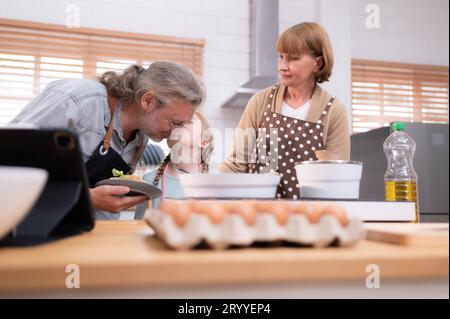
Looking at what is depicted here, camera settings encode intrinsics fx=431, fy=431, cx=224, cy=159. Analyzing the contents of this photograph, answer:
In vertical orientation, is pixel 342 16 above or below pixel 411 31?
below

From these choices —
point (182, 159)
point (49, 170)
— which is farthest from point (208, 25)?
point (49, 170)

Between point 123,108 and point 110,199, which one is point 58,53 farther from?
point 110,199

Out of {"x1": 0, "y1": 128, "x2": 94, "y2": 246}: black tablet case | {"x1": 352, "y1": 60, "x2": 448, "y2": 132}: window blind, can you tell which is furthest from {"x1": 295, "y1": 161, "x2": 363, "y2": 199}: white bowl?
{"x1": 352, "y1": 60, "x2": 448, "y2": 132}: window blind

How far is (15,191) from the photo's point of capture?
42 cm

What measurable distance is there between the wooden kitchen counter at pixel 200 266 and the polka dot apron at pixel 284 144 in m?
1.24

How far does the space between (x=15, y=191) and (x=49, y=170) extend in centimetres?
12

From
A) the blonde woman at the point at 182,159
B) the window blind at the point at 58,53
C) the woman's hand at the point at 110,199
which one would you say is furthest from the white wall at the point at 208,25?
the woman's hand at the point at 110,199

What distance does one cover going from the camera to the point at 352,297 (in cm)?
41

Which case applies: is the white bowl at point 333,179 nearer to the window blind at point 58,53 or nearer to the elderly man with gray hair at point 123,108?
the elderly man with gray hair at point 123,108

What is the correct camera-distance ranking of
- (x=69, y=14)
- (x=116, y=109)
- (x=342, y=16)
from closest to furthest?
(x=116, y=109)
(x=342, y=16)
(x=69, y=14)

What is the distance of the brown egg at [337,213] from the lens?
1.54ft
